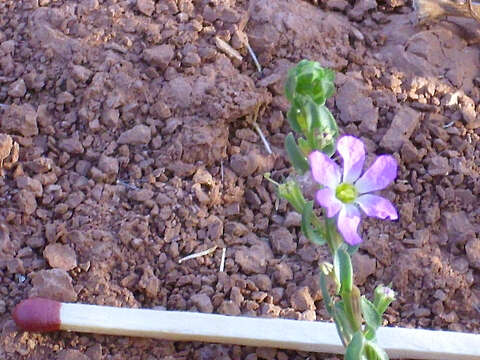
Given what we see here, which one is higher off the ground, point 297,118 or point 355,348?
point 297,118

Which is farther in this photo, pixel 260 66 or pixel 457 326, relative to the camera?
pixel 260 66

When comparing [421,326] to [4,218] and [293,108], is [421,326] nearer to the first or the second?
[293,108]

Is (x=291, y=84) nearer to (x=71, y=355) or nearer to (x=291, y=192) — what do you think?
(x=291, y=192)

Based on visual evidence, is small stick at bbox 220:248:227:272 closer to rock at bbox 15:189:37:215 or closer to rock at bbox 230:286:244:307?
rock at bbox 230:286:244:307

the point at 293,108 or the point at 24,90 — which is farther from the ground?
the point at 293,108

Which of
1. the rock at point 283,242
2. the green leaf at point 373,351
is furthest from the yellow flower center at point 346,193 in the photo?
the rock at point 283,242

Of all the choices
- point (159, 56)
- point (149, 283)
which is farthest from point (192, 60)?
point (149, 283)

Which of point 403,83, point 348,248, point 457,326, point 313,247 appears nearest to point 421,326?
point 457,326
